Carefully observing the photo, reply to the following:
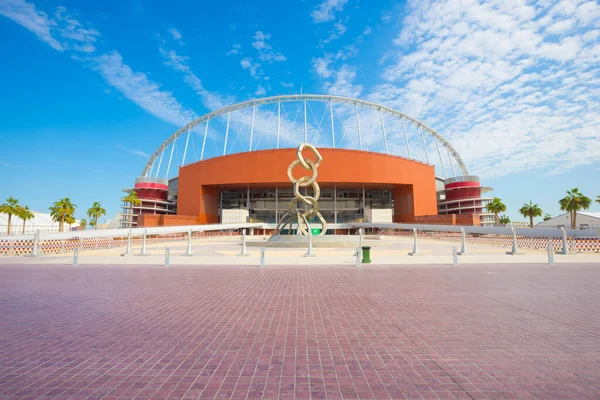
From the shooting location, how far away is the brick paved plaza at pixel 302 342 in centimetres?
345

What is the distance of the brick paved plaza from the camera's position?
11.3 ft

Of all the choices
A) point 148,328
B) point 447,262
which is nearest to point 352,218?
point 447,262

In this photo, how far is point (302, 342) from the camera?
15.9 feet

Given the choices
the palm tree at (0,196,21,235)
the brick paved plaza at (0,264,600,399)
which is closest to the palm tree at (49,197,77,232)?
the palm tree at (0,196,21,235)

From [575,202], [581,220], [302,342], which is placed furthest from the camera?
[581,220]

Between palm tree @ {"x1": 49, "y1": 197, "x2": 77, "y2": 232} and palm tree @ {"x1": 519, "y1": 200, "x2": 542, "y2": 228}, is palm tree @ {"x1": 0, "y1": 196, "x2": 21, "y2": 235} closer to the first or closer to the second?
palm tree @ {"x1": 49, "y1": 197, "x2": 77, "y2": 232}

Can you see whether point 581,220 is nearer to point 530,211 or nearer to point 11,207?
point 530,211

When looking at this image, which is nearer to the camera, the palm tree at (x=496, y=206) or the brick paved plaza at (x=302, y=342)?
the brick paved plaza at (x=302, y=342)

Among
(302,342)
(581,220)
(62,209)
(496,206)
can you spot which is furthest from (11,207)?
(581,220)

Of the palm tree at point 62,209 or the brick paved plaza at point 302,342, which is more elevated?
the palm tree at point 62,209

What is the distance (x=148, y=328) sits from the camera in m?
5.52

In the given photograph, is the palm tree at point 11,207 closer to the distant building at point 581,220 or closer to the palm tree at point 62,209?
the palm tree at point 62,209

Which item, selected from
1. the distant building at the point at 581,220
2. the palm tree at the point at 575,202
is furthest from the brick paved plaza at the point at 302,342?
the distant building at the point at 581,220

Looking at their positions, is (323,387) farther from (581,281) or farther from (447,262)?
(447,262)
